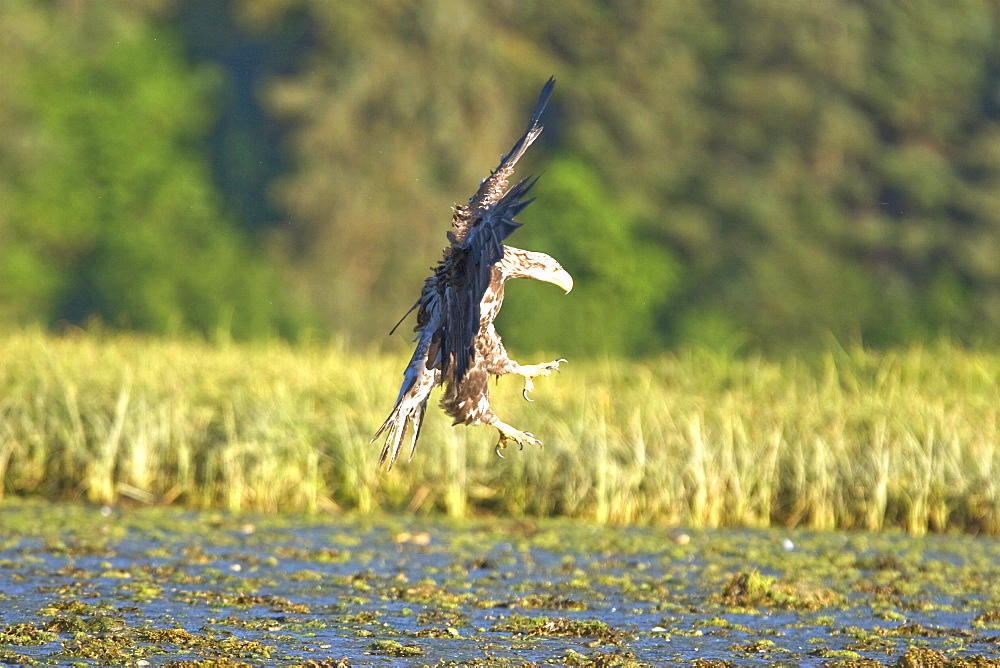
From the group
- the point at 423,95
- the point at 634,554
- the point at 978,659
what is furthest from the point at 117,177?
the point at 978,659

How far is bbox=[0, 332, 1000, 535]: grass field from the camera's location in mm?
10797

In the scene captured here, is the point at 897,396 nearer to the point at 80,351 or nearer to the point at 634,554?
the point at 634,554

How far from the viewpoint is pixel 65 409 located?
1129 centimetres

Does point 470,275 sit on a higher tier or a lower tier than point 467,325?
higher

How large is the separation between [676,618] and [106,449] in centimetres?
481

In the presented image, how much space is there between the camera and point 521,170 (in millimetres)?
29812

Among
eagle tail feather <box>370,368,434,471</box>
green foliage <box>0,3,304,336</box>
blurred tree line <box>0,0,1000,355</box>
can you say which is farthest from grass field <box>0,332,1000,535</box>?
green foliage <box>0,3,304,336</box>

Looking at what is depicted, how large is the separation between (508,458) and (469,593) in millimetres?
3164

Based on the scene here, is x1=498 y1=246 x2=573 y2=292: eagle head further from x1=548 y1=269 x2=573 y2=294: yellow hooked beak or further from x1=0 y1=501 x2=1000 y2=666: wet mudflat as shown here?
x1=0 y1=501 x2=1000 y2=666: wet mudflat

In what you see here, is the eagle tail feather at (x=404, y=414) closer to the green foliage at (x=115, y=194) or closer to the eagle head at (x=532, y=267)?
the eagle head at (x=532, y=267)

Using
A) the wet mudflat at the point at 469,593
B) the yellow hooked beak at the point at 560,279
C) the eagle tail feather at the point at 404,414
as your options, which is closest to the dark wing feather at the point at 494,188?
the yellow hooked beak at the point at 560,279

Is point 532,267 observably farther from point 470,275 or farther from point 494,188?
point 470,275

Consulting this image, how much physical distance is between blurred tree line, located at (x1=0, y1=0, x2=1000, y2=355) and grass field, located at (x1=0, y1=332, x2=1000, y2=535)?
49.2ft

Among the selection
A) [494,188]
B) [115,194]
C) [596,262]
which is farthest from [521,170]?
[494,188]
